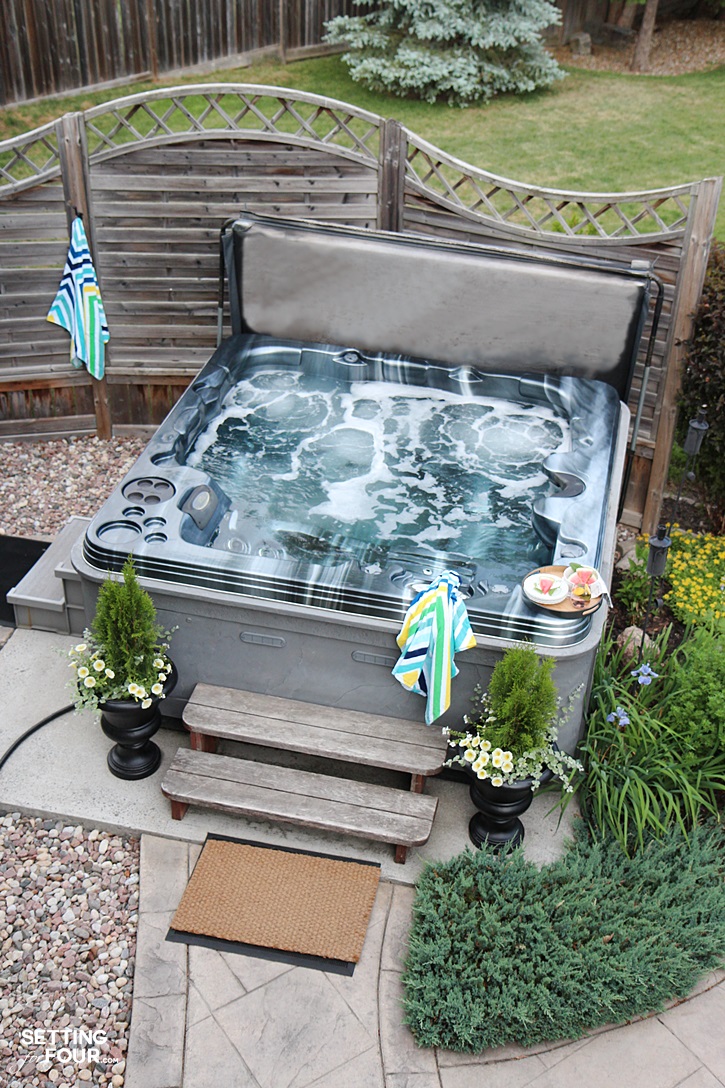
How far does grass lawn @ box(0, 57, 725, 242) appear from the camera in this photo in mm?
9586

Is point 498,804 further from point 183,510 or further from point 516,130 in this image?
point 516,130

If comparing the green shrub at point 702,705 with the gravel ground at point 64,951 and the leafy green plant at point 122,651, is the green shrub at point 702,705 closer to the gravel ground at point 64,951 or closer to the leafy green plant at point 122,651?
the leafy green plant at point 122,651

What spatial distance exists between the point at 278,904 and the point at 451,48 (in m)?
9.32

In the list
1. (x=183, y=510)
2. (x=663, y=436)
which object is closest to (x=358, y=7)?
(x=663, y=436)

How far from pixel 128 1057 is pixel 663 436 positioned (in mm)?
4131

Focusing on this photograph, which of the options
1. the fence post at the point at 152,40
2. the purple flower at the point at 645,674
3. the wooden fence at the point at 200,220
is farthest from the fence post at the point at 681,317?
the fence post at the point at 152,40

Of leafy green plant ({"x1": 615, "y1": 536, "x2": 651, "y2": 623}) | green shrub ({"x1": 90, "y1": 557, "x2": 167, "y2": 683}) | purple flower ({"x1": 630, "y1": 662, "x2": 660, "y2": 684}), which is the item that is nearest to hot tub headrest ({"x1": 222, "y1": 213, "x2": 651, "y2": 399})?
leafy green plant ({"x1": 615, "y1": 536, "x2": 651, "y2": 623})

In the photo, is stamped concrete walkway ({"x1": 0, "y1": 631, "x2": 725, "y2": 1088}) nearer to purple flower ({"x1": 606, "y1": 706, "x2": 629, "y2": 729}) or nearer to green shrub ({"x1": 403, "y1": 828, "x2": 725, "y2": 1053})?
green shrub ({"x1": 403, "y1": 828, "x2": 725, "y2": 1053})

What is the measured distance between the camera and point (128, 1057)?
3307 mm

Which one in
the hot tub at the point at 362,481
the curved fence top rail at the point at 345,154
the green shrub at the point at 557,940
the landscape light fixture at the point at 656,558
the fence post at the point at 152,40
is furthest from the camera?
the fence post at the point at 152,40

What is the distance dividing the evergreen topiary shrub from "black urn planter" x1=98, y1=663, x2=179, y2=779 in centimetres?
806

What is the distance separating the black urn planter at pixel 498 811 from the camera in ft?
12.5

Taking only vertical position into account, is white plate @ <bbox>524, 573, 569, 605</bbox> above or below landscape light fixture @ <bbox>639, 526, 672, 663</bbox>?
above

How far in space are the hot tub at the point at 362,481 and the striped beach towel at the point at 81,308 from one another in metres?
0.82
